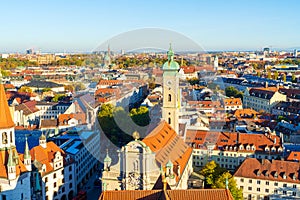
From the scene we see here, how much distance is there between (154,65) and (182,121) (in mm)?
16696

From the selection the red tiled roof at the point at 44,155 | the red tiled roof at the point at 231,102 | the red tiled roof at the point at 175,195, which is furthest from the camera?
the red tiled roof at the point at 231,102

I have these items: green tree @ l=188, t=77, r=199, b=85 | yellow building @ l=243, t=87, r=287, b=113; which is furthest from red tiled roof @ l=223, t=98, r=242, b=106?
green tree @ l=188, t=77, r=199, b=85

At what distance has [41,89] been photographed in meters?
130

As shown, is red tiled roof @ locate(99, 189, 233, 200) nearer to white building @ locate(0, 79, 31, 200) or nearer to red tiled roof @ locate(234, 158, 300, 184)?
white building @ locate(0, 79, 31, 200)

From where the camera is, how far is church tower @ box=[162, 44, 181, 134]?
161 feet

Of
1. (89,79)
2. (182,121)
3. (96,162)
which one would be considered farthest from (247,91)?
(96,162)

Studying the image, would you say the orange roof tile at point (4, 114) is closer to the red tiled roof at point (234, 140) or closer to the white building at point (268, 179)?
the white building at point (268, 179)

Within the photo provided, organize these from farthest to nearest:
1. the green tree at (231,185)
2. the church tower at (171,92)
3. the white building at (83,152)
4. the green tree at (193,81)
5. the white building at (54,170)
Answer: the green tree at (193,81) → the church tower at (171,92) → the white building at (83,152) → the white building at (54,170) → the green tree at (231,185)

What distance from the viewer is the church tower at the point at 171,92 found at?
161ft

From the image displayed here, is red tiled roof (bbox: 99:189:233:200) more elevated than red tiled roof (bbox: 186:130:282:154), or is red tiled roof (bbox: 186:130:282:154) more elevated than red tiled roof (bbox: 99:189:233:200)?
red tiled roof (bbox: 99:189:233:200)

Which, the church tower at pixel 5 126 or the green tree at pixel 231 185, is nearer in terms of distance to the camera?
the church tower at pixel 5 126

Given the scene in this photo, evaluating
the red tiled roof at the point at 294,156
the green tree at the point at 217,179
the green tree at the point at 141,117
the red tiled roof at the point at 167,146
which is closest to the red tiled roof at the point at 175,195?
the red tiled roof at the point at 167,146

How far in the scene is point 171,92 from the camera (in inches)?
1978

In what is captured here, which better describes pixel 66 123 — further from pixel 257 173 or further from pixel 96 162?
pixel 257 173
